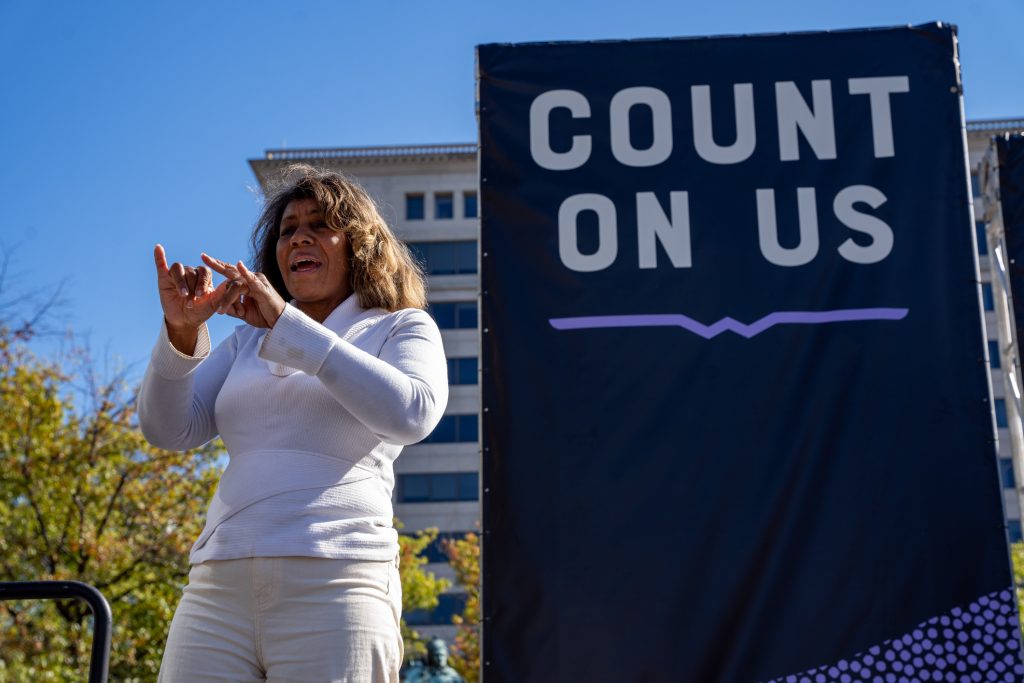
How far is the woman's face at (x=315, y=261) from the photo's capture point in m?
2.41

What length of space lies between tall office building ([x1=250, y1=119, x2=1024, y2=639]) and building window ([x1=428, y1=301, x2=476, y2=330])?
0.04 metres

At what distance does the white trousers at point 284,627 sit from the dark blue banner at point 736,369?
1424mm

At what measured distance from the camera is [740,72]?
367cm

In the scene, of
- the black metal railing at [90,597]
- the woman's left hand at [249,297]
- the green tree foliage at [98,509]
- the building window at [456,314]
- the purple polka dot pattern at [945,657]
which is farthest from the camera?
the building window at [456,314]

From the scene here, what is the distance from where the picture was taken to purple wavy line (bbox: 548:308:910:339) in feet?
11.4

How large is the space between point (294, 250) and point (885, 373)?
1.97 metres

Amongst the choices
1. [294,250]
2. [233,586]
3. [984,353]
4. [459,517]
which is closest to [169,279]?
[294,250]

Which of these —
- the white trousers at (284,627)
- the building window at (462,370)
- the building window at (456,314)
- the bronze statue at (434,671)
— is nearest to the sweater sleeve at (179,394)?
the white trousers at (284,627)

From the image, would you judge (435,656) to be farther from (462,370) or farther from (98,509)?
(462,370)

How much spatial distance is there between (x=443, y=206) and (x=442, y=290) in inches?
141

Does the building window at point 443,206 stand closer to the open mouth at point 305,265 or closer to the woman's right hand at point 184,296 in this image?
the open mouth at point 305,265

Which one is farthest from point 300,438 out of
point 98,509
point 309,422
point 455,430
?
point 455,430

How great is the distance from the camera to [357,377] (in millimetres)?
2008

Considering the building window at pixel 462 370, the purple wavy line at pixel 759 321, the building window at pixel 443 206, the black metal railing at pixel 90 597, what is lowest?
the black metal railing at pixel 90 597
